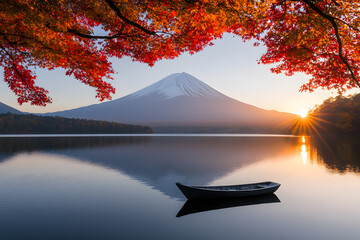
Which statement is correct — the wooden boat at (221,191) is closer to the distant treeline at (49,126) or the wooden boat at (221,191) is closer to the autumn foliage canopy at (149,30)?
the autumn foliage canopy at (149,30)

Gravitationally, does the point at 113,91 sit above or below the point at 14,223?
above

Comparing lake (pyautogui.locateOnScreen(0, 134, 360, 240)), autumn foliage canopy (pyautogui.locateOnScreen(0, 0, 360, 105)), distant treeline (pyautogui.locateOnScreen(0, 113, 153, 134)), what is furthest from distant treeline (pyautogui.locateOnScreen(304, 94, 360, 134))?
distant treeline (pyautogui.locateOnScreen(0, 113, 153, 134))

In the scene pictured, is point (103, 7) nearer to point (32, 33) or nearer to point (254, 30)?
point (32, 33)

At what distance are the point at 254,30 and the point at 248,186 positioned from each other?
8867 mm

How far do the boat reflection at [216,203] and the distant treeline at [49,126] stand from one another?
399ft

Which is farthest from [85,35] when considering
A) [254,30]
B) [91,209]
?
[91,209]

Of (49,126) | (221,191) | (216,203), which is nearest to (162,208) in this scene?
(216,203)

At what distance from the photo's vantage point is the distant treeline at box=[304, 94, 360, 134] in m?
66.1

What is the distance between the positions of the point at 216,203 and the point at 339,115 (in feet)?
232

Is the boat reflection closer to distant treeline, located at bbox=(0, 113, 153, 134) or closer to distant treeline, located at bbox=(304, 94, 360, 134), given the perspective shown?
distant treeline, located at bbox=(304, 94, 360, 134)

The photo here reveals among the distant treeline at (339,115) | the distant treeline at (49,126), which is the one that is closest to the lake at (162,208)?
the distant treeline at (339,115)

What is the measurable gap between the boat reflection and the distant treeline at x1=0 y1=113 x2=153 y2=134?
4793 inches

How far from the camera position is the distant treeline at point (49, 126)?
392ft

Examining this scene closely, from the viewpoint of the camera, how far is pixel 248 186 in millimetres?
14578
